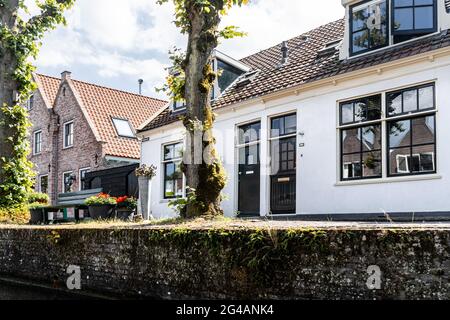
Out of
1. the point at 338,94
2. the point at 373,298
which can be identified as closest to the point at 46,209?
the point at 338,94

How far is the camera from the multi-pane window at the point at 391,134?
10.4 metres

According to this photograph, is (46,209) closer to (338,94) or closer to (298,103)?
(298,103)

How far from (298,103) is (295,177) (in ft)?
6.05

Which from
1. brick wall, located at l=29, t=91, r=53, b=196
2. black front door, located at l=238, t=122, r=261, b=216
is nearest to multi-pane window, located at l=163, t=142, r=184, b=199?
black front door, located at l=238, t=122, r=261, b=216

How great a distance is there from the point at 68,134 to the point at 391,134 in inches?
738

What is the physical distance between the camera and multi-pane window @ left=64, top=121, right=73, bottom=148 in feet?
83.8

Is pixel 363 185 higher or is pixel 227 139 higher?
pixel 227 139

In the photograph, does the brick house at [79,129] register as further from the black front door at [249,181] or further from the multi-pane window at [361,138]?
the multi-pane window at [361,138]

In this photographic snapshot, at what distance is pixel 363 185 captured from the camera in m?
11.3

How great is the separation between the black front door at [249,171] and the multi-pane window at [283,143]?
21.2 inches

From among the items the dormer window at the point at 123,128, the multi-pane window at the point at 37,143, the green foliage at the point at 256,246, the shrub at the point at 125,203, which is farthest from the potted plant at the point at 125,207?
the multi-pane window at the point at 37,143

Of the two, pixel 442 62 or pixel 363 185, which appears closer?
pixel 442 62

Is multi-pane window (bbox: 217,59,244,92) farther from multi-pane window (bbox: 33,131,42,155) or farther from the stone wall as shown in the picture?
multi-pane window (bbox: 33,131,42,155)

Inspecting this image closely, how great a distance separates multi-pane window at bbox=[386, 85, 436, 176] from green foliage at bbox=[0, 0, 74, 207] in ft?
30.6
